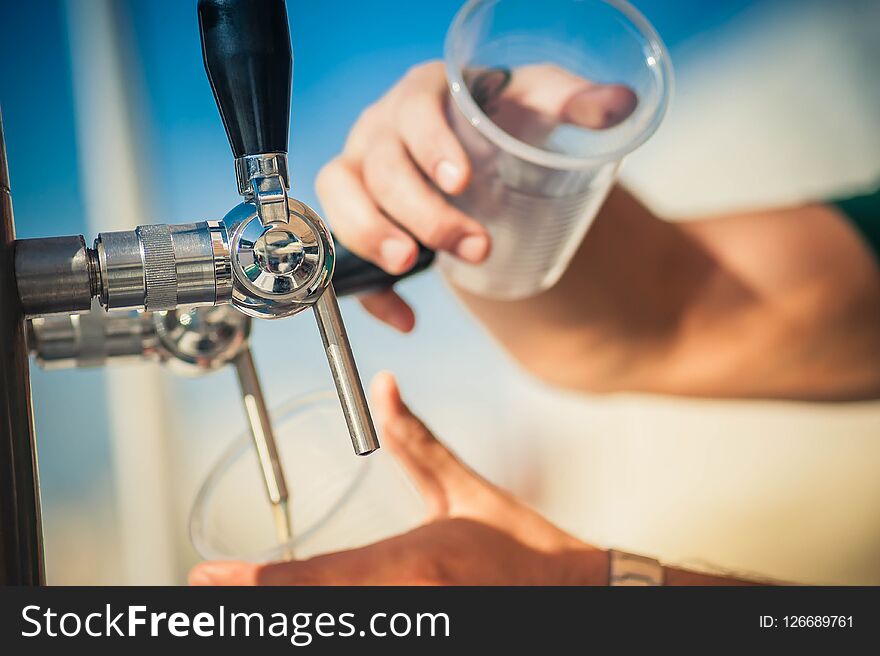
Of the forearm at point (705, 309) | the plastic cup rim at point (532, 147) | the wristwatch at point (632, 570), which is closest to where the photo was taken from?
the plastic cup rim at point (532, 147)

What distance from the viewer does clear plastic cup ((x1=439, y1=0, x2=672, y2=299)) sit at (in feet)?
1.37

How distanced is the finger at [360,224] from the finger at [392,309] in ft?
0.18

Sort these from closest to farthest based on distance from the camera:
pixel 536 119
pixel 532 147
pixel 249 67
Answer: pixel 249 67 → pixel 532 147 → pixel 536 119

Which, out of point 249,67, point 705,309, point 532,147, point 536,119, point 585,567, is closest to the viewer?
point 249,67

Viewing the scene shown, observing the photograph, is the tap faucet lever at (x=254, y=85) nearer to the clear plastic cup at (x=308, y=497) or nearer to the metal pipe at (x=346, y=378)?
the metal pipe at (x=346, y=378)

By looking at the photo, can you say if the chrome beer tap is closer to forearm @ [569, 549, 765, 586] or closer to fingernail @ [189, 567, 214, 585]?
fingernail @ [189, 567, 214, 585]

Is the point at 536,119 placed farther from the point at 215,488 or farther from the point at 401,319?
the point at 215,488

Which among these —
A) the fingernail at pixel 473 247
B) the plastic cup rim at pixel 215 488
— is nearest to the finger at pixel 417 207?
the fingernail at pixel 473 247

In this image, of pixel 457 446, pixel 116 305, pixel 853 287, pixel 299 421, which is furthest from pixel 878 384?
pixel 116 305

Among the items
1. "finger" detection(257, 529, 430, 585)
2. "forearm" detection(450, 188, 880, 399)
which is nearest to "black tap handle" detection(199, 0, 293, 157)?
"finger" detection(257, 529, 430, 585)

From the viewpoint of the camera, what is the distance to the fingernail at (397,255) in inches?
17.0

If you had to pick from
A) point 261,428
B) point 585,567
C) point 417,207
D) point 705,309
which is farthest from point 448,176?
point 705,309

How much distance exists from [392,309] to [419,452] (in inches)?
3.7

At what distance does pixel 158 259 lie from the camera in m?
0.28
